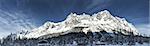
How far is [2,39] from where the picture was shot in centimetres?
18075

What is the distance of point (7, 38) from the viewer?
19288 cm

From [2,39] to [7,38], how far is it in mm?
12129

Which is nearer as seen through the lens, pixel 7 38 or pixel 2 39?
pixel 2 39
